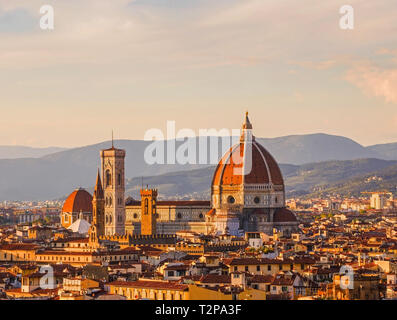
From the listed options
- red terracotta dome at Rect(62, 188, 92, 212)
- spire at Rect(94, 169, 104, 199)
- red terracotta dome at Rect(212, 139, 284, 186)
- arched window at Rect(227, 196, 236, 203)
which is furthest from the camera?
red terracotta dome at Rect(62, 188, 92, 212)

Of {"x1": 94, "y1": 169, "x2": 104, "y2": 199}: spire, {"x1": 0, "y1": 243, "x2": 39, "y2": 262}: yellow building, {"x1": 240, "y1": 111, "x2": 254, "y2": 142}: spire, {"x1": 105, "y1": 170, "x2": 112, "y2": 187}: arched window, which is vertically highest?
{"x1": 240, "y1": 111, "x2": 254, "y2": 142}: spire

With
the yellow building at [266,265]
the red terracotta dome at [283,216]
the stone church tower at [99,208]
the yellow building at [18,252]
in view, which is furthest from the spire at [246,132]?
the yellow building at [266,265]

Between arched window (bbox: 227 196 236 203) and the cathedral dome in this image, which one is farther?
arched window (bbox: 227 196 236 203)

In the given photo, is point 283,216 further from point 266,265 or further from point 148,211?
point 266,265

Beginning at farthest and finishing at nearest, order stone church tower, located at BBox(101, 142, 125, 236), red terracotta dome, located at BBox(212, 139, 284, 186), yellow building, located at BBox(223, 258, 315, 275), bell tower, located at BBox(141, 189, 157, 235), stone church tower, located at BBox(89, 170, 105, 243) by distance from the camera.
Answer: red terracotta dome, located at BBox(212, 139, 284, 186) → stone church tower, located at BBox(101, 142, 125, 236) → bell tower, located at BBox(141, 189, 157, 235) → stone church tower, located at BBox(89, 170, 105, 243) → yellow building, located at BBox(223, 258, 315, 275)

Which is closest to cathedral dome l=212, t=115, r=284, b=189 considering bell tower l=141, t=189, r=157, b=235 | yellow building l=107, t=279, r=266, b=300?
bell tower l=141, t=189, r=157, b=235

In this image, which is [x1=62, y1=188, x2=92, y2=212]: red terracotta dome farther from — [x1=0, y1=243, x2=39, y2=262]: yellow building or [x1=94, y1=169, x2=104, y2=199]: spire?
[x1=0, y1=243, x2=39, y2=262]: yellow building

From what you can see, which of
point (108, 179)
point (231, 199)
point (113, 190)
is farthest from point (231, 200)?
point (108, 179)
